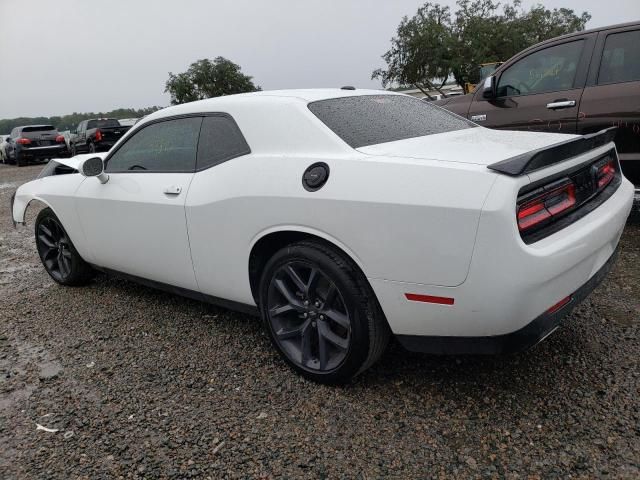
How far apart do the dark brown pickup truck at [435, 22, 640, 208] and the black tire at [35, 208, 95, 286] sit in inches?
163

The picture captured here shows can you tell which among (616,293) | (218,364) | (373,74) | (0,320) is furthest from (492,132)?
(373,74)

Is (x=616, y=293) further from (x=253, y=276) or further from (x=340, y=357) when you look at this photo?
(x=253, y=276)

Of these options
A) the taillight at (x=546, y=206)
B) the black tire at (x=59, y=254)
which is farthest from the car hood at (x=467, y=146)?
the black tire at (x=59, y=254)

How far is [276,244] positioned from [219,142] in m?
0.73

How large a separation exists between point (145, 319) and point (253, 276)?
127 cm

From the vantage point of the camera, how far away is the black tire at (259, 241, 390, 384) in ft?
7.50

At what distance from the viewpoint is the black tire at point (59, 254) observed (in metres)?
4.18

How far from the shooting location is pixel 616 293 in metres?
3.45

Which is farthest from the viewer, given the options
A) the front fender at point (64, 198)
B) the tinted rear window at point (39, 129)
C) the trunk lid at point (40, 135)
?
the tinted rear window at point (39, 129)

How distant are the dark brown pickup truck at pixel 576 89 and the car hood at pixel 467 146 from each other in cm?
241

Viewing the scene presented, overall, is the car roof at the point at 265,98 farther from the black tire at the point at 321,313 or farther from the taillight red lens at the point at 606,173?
the taillight red lens at the point at 606,173

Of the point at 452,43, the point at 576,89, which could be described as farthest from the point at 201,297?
the point at 452,43

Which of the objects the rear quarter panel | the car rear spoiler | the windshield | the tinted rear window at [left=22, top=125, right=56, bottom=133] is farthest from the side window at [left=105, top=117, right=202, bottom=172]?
the tinted rear window at [left=22, top=125, right=56, bottom=133]

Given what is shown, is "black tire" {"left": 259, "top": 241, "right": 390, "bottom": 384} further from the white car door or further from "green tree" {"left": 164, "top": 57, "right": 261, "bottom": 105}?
"green tree" {"left": 164, "top": 57, "right": 261, "bottom": 105}
